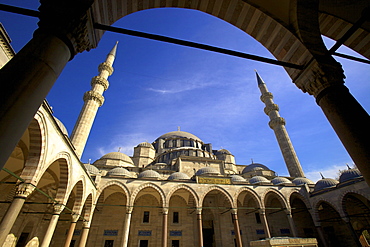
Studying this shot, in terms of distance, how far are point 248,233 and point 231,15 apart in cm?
1642

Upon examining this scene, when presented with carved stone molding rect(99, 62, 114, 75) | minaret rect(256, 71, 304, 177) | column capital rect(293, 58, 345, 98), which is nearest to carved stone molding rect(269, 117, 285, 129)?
minaret rect(256, 71, 304, 177)

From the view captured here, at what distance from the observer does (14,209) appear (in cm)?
545

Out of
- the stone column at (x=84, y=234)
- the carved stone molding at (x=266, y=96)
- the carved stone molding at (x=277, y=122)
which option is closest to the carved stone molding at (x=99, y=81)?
the stone column at (x=84, y=234)

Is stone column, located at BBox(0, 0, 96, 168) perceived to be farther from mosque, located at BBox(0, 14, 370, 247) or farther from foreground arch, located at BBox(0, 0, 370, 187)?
mosque, located at BBox(0, 14, 370, 247)

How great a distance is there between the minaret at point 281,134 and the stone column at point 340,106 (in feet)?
62.6

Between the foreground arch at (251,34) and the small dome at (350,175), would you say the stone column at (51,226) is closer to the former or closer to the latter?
the foreground arch at (251,34)

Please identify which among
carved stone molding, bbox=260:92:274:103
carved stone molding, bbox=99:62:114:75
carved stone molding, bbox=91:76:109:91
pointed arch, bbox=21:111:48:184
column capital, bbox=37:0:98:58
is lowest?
column capital, bbox=37:0:98:58

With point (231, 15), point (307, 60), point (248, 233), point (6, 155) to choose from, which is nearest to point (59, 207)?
point (6, 155)

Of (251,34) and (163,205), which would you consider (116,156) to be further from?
(251,34)

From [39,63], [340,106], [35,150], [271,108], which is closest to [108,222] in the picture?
[35,150]

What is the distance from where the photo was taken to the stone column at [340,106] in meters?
2.29

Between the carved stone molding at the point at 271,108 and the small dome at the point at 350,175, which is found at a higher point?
the carved stone molding at the point at 271,108

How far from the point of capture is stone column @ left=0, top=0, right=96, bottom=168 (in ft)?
4.57

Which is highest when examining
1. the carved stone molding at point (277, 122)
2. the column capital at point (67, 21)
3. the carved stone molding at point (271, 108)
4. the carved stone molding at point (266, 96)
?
the carved stone molding at point (266, 96)
